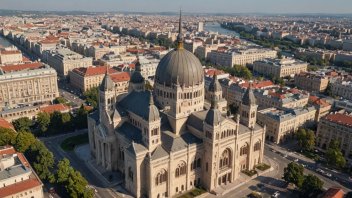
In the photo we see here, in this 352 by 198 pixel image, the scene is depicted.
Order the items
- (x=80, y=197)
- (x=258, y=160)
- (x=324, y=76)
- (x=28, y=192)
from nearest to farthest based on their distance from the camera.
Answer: (x=28, y=192)
(x=80, y=197)
(x=258, y=160)
(x=324, y=76)

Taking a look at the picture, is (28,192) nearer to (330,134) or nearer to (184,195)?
(184,195)

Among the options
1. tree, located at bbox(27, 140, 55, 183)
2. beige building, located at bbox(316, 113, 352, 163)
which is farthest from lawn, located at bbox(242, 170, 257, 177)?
tree, located at bbox(27, 140, 55, 183)

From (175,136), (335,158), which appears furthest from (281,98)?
(175,136)

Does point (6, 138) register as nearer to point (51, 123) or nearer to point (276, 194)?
point (51, 123)

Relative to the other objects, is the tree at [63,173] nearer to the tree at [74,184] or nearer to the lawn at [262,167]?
the tree at [74,184]

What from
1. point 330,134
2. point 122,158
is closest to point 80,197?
point 122,158

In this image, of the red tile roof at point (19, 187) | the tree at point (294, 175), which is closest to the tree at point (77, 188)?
the red tile roof at point (19, 187)

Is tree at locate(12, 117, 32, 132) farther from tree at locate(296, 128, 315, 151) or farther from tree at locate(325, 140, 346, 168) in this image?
tree at locate(325, 140, 346, 168)
